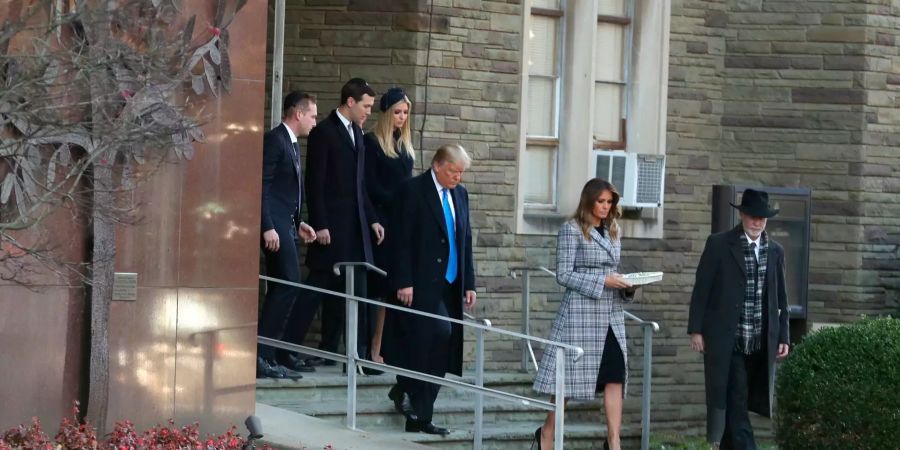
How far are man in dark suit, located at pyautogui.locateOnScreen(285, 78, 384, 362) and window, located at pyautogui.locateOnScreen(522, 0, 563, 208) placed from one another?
2.80 metres

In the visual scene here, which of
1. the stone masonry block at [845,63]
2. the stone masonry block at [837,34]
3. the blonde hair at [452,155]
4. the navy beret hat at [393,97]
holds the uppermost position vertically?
the stone masonry block at [837,34]

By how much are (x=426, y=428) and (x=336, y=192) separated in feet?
5.76

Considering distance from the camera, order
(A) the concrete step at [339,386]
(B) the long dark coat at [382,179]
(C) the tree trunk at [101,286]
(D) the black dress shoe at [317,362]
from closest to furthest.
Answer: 1. (C) the tree trunk at [101,286]
2. (A) the concrete step at [339,386]
3. (B) the long dark coat at [382,179]
4. (D) the black dress shoe at [317,362]

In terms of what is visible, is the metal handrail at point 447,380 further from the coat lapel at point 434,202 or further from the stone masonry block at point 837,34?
the stone masonry block at point 837,34

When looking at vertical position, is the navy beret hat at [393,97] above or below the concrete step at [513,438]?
above

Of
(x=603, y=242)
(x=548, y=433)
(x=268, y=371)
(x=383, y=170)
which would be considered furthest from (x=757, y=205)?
(x=268, y=371)

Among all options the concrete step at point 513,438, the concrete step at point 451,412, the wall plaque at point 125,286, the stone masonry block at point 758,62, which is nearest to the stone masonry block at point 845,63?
the stone masonry block at point 758,62

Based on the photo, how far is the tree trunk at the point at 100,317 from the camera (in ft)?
28.3

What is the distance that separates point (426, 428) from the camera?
1034cm

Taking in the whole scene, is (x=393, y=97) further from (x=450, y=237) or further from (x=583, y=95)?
(x=583, y=95)

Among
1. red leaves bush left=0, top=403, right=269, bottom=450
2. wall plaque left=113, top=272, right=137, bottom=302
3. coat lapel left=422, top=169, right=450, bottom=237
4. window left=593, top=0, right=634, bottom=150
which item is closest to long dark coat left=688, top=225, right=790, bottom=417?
coat lapel left=422, top=169, right=450, bottom=237

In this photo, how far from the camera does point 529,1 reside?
43.9 ft

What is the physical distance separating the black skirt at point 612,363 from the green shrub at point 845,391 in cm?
123

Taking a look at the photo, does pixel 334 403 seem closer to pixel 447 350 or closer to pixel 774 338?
pixel 447 350
